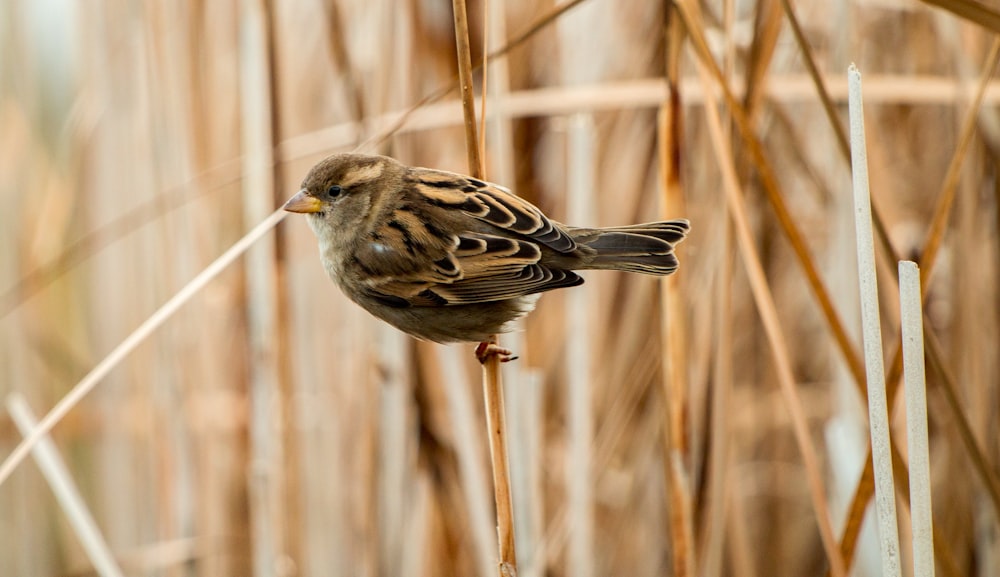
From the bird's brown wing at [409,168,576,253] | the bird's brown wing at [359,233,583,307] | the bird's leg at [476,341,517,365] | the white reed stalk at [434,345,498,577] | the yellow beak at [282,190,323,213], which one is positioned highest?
the yellow beak at [282,190,323,213]

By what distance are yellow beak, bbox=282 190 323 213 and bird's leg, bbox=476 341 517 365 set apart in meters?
0.45

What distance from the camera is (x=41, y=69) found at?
137 inches

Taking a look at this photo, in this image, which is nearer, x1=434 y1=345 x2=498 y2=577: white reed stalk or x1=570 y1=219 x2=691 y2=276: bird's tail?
x1=570 y1=219 x2=691 y2=276: bird's tail

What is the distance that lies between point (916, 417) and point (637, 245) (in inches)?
27.9

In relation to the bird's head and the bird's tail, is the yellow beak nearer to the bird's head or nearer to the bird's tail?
the bird's head

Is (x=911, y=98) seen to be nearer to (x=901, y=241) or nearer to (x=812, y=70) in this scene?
(x=901, y=241)

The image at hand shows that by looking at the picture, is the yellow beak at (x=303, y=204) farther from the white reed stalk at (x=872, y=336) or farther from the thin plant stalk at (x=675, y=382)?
the white reed stalk at (x=872, y=336)

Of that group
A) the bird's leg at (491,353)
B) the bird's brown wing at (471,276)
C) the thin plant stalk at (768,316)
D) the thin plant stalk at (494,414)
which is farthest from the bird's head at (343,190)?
the thin plant stalk at (768,316)

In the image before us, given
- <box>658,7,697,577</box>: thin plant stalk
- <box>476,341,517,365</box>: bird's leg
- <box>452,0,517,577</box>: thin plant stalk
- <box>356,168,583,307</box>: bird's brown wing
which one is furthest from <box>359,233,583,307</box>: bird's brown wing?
<box>452,0,517,577</box>: thin plant stalk

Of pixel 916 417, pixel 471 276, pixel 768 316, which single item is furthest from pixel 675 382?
pixel 916 417

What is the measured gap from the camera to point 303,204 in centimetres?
201

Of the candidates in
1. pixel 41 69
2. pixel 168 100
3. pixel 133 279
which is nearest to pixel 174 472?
pixel 133 279

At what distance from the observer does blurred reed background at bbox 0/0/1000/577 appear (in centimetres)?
220

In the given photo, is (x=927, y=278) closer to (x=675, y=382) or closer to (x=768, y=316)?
(x=768, y=316)
